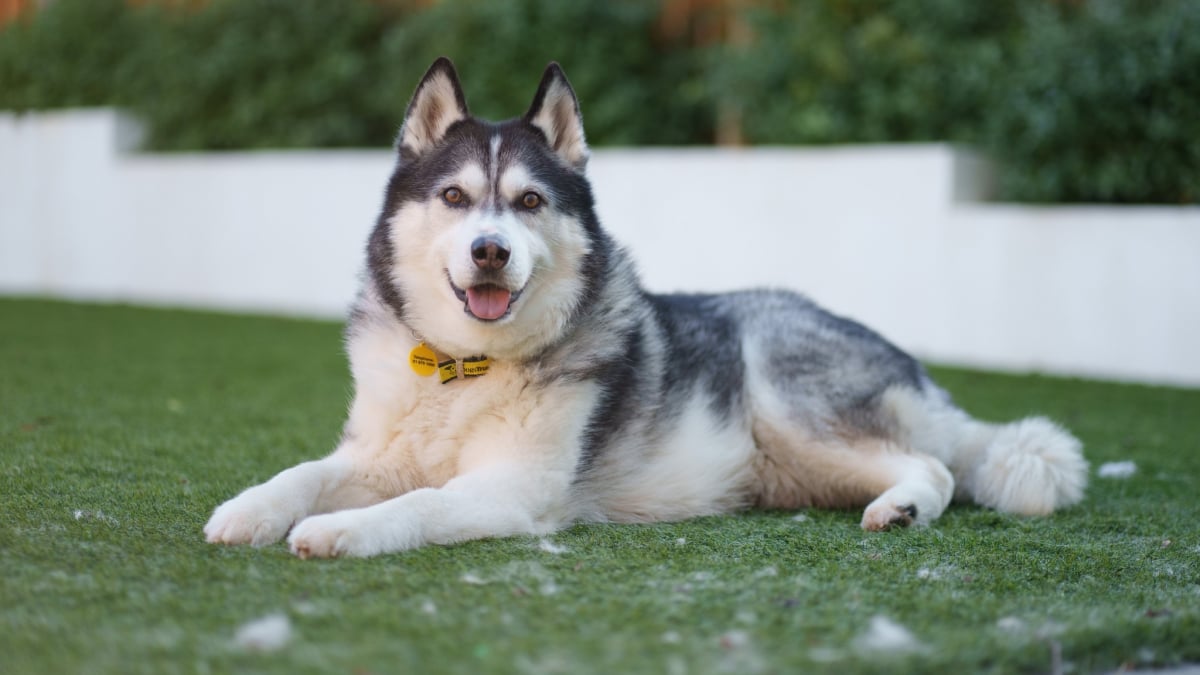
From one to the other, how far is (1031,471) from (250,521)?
254 cm

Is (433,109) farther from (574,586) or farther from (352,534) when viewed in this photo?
(574,586)

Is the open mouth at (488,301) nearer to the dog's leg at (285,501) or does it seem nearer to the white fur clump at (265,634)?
the dog's leg at (285,501)

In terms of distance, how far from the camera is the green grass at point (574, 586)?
2.45 metres

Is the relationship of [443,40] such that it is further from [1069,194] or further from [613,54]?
[1069,194]

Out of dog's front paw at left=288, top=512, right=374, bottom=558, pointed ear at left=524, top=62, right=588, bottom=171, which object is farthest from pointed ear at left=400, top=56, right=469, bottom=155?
dog's front paw at left=288, top=512, right=374, bottom=558

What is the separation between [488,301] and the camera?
144 inches

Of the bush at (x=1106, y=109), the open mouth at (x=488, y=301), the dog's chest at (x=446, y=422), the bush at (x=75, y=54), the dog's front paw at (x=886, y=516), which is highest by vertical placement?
the bush at (x=75, y=54)

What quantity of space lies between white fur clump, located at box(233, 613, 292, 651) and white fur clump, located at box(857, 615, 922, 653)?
3.82 ft

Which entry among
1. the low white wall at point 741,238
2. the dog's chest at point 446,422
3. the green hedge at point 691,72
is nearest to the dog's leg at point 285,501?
the dog's chest at point 446,422

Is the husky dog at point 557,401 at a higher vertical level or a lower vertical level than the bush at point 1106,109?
lower

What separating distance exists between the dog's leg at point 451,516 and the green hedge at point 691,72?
565cm

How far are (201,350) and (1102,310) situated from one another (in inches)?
234

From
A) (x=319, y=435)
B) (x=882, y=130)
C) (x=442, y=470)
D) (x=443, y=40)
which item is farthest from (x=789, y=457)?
(x=443, y=40)

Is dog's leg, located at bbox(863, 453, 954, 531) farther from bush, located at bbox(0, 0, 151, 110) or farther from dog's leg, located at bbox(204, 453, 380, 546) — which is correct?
bush, located at bbox(0, 0, 151, 110)
